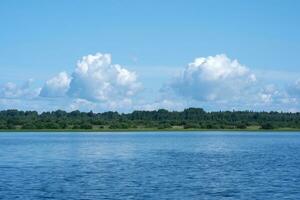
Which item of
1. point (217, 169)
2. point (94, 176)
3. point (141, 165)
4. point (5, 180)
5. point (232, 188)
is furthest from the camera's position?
point (141, 165)

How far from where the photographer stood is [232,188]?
4028 centimetres

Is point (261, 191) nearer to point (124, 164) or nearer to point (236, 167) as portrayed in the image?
point (236, 167)

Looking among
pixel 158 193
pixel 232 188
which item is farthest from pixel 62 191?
pixel 232 188

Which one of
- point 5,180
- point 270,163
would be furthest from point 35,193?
point 270,163

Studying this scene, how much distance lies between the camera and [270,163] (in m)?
60.6

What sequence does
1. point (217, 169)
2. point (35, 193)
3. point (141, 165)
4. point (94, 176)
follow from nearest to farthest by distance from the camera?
point (35, 193) < point (94, 176) < point (217, 169) < point (141, 165)

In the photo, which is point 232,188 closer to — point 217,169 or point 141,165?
point 217,169

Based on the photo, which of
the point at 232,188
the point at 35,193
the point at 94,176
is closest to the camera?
the point at 35,193

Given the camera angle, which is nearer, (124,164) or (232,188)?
(232,188)

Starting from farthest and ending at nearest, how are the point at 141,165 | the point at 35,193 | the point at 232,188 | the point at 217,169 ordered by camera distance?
the point at 141,165 → the point at 217,169 → the point at 232,188 → the point at 35,193

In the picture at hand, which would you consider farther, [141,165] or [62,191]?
[141,165]

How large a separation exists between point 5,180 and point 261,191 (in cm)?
1849

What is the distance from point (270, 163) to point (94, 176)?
21.2 m

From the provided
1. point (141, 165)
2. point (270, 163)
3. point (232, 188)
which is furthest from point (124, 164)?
point (232, 188)
